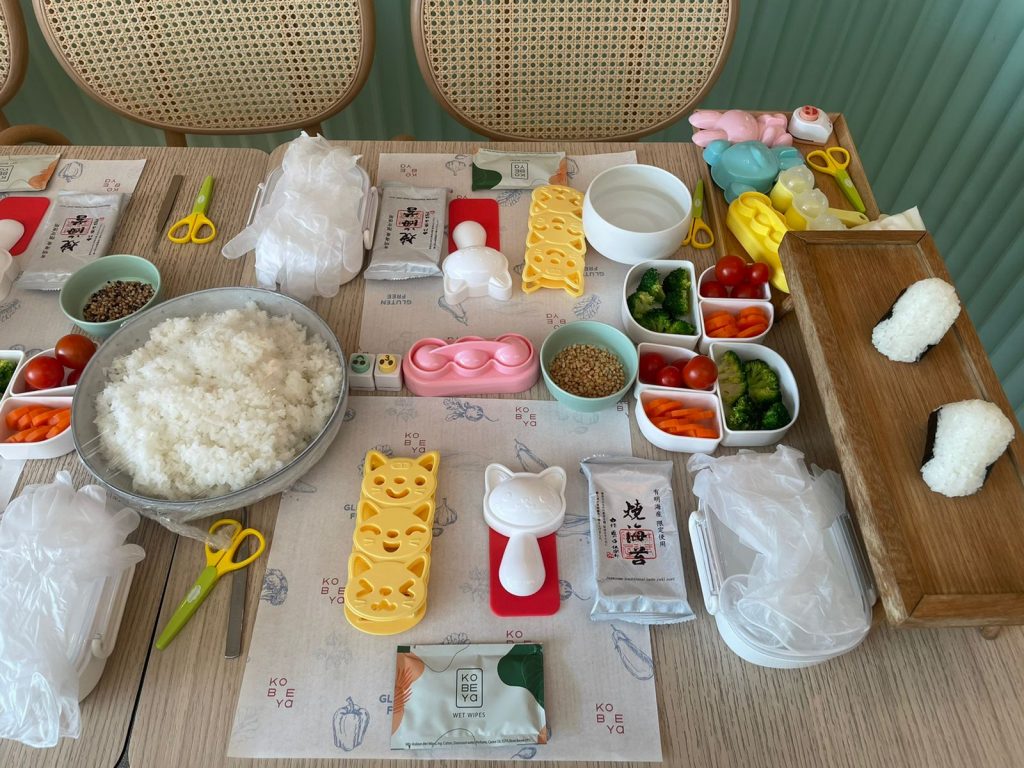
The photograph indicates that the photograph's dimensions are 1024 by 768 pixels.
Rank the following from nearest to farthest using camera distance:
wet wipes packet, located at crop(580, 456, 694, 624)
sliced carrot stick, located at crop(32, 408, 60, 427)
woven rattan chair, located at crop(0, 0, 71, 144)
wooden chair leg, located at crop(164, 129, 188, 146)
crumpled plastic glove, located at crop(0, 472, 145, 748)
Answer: crumpled plastic glove, located at crop(0, 472, 145, 748) < wet wipes packet, located at crop(580, 456, 694, 624) < sliced carrot stick, located at crop(32, 408, 60, 427) < woven rattan chair, located at crop(0, 0, 71, 144) < wooden chair leg, located at crop(164, 129, 188, 146)

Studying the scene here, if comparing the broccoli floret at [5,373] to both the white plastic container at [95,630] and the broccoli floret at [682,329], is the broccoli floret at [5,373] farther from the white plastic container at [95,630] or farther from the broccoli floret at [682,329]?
the broccoli floret at [682,329]

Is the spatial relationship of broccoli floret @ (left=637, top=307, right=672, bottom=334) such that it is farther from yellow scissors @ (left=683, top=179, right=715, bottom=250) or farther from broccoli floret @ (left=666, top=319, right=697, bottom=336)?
yellow scissors @ (left=683, top=179, right=715, bottom=250)

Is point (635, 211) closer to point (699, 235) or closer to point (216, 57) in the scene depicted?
point (699, 235)

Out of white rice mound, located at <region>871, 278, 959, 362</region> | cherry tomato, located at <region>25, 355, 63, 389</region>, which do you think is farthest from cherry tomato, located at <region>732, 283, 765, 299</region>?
cherry tomato, located at <region>25, 355, 63, 389</region>

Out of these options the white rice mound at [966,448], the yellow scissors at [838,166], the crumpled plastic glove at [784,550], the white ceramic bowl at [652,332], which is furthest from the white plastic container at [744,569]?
the yellow scissors at [838,166]

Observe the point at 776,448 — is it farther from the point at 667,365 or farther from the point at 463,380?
the point at 463,380

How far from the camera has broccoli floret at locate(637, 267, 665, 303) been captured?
104 cm

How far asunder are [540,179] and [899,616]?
0.88 meters

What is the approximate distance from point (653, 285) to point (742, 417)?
0.82 feet

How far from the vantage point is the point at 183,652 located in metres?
0.75

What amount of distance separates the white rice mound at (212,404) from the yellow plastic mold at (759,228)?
25.9 inches

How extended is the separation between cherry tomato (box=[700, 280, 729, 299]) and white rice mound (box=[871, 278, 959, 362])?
9.8 inches

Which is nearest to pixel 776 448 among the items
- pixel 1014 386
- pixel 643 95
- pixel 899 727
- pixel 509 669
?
pixel 899 727

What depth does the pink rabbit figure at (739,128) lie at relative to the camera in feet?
3.90
